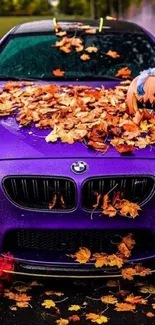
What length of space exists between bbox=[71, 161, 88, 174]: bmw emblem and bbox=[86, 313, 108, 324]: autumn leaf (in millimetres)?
795

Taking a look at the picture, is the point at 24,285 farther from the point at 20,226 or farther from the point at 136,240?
the point at 136,240

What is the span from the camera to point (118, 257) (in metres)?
4.10

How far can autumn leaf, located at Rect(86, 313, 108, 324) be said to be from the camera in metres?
3.87

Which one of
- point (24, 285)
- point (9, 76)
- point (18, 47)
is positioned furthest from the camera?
point (18, 47)

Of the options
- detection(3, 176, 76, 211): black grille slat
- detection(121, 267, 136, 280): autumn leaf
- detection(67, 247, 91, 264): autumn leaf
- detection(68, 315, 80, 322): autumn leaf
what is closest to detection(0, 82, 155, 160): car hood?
detection(3, 176, 76, 211): black grille slat

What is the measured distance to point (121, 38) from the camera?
623 centimetres

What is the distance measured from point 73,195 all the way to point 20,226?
0.35 m

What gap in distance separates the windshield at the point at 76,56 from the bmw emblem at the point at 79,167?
1743 millimetres

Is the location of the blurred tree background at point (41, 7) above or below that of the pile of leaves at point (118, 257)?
below

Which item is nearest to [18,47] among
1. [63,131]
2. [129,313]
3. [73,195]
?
[63,131]

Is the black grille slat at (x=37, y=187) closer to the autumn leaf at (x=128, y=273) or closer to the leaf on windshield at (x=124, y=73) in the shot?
the autumn leaf at (x=128, y=273)

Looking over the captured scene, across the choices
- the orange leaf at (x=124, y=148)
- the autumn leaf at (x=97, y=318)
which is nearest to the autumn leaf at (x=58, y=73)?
the orange leaf at (x=124, y=148)

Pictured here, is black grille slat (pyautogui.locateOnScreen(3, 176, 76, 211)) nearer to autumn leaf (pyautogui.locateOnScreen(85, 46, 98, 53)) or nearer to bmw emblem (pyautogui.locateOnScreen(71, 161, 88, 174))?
bmw emblem (pyautogui.locateOnScreen(71, 161, 88, 174))

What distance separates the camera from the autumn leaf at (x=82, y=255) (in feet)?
13.4
